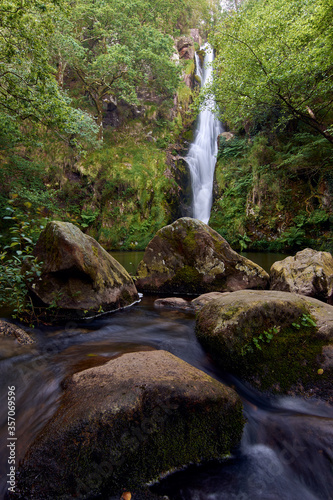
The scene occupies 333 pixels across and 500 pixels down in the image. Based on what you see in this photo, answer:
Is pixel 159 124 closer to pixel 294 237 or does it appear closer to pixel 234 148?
pixel 234 148

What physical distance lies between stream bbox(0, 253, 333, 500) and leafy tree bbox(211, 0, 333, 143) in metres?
9.98

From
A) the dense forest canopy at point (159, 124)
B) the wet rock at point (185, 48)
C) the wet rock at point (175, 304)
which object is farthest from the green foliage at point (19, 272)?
the wet rock at point (185, 48)

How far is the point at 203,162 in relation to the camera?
1933cm

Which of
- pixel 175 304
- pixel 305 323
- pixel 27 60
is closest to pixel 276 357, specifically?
pixel 305 323

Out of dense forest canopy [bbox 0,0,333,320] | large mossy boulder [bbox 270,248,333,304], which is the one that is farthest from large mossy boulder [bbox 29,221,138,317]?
large mossy boulder [bbox 270,248,333,304]

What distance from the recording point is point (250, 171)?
1574 centimetres

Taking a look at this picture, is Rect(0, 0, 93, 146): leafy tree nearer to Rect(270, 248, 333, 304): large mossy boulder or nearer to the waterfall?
Rect(270, 248, 333, 304): large mossy boulder

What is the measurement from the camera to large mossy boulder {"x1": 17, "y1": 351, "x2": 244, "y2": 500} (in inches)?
55.6

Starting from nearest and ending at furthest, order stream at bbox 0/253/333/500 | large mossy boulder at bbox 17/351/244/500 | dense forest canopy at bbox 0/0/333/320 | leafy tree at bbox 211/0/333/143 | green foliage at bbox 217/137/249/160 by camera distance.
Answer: large mossy boulder at bbox 17/351/244/500 < stream at bbox 0/253/333/500 < dense forest canopy at bbox 0/0/333/320 < leafy tree at bbox 211/0/333/143 < green foliage at bbox 217/137/249/160

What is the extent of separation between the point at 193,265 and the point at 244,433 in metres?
4.10

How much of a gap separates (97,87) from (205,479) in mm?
22833

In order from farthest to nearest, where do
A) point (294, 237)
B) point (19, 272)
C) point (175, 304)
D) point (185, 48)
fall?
point (185, 48)
point (294, 237)
point (175, 304)
point (19, 272)

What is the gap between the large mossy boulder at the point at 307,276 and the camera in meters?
5.02

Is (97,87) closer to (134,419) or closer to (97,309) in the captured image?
(97,309)
